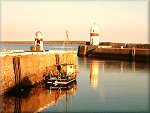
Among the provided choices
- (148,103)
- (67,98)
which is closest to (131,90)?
(148,103)

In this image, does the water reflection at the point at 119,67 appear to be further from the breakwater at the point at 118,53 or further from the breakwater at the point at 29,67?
the breakwater at the point at 118,53

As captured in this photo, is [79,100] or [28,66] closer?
[79,100]

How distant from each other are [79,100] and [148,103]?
6209mm

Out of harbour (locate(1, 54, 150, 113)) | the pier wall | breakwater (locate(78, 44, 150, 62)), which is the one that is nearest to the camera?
the pier wall

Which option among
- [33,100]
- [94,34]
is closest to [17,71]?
[33,100]

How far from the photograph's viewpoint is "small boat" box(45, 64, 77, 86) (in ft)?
113

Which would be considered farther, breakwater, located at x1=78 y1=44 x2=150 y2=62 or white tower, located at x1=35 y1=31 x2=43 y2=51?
breakwater, located at x1=78 y1=44 x2=150 y2=62

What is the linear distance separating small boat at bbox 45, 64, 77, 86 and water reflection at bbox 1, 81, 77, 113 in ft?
2.29

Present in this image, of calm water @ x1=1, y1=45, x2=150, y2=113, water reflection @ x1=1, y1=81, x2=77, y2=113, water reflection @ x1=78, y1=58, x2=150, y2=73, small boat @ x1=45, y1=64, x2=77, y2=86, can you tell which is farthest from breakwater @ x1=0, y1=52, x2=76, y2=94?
water reflection @ x1=78, y1=58, x2=150, y2=73

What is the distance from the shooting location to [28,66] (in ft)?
113

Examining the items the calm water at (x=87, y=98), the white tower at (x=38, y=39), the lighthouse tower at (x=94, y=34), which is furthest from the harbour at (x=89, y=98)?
the lighthouse tower at (x=94, y=34)

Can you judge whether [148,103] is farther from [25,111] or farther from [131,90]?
[25,111]

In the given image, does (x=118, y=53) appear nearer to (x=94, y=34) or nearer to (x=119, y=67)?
(x=94, y=34)

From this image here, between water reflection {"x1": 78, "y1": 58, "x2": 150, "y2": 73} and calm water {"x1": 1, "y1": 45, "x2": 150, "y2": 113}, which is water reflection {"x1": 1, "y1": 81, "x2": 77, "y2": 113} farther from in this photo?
water reflection {"x1": 78, "y1": 58, "x2": 150, "y2": 73}
